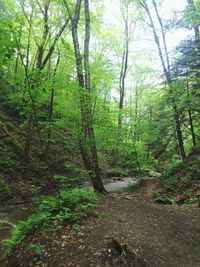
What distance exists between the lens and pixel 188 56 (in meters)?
9.95

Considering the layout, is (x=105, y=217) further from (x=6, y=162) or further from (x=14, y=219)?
(x=6, y=162)

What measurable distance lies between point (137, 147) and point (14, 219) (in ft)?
22.3

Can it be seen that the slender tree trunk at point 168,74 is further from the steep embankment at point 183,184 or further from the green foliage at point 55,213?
the green foliage at point 55,213

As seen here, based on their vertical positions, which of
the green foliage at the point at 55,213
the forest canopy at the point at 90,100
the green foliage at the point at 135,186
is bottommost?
the green foliage at the point at 135,186

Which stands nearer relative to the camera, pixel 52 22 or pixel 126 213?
pixel 126 213

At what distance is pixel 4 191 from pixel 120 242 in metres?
6.96

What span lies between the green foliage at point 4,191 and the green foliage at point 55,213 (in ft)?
12.9

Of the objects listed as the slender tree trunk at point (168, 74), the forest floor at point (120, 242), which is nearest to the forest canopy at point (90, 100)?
the slender tree trunk at point (168, 74)

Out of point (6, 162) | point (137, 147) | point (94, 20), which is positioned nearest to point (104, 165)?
point (137, 147)

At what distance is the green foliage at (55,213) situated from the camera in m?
5.26

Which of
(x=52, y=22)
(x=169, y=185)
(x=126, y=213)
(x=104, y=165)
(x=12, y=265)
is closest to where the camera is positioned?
(x=12, y=265)

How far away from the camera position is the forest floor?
413 centimetres

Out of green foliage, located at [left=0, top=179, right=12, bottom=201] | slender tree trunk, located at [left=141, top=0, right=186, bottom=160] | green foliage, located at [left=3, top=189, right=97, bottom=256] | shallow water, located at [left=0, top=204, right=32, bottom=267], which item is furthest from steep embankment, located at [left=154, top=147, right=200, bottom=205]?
green foliage, located at [left=0, top=179, right=12, bottom=201]

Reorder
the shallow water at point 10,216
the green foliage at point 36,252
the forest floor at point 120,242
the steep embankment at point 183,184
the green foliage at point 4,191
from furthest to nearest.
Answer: the green foliage at point 4,191, the steep embankment at point 183,184, the shallow water at point 10,216, the green foliage at point 36,252, the forest floor at point 120,242
